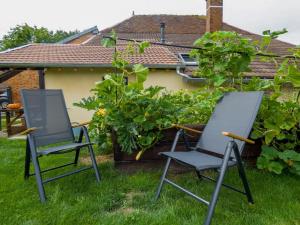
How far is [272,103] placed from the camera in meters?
3.27

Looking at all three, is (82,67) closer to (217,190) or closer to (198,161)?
(198,161)

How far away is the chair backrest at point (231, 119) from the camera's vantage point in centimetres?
259

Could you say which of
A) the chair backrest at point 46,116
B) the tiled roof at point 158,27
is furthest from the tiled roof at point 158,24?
Result: the chair backrest at point 46,116

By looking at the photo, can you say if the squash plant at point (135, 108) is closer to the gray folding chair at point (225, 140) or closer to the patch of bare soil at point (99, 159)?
the gray folding chair at point (225, 140)

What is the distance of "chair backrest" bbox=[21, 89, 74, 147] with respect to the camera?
3250 mm

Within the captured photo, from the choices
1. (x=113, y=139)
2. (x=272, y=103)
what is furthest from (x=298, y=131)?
(x=113, y=139)

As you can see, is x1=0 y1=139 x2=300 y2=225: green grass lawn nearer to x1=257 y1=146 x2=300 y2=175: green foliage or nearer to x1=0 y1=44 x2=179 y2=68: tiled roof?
x1=257 y1=146 x2=300 y2=175: green foliage

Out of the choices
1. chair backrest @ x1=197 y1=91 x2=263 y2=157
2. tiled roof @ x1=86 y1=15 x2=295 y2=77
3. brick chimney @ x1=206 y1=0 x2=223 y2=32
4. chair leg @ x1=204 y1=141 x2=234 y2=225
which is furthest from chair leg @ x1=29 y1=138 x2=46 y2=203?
tiled roof @ x1=86 y1=15 x2=295 y2=77

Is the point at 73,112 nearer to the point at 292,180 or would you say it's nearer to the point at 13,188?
the point at 13,188

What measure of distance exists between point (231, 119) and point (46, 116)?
221 cm

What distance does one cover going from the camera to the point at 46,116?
349 cm

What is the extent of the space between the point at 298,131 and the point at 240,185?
1.07 metres

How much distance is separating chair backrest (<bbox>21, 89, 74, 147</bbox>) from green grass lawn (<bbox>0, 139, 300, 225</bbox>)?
0.52 metres

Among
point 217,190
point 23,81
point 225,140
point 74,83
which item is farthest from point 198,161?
point 23,81
